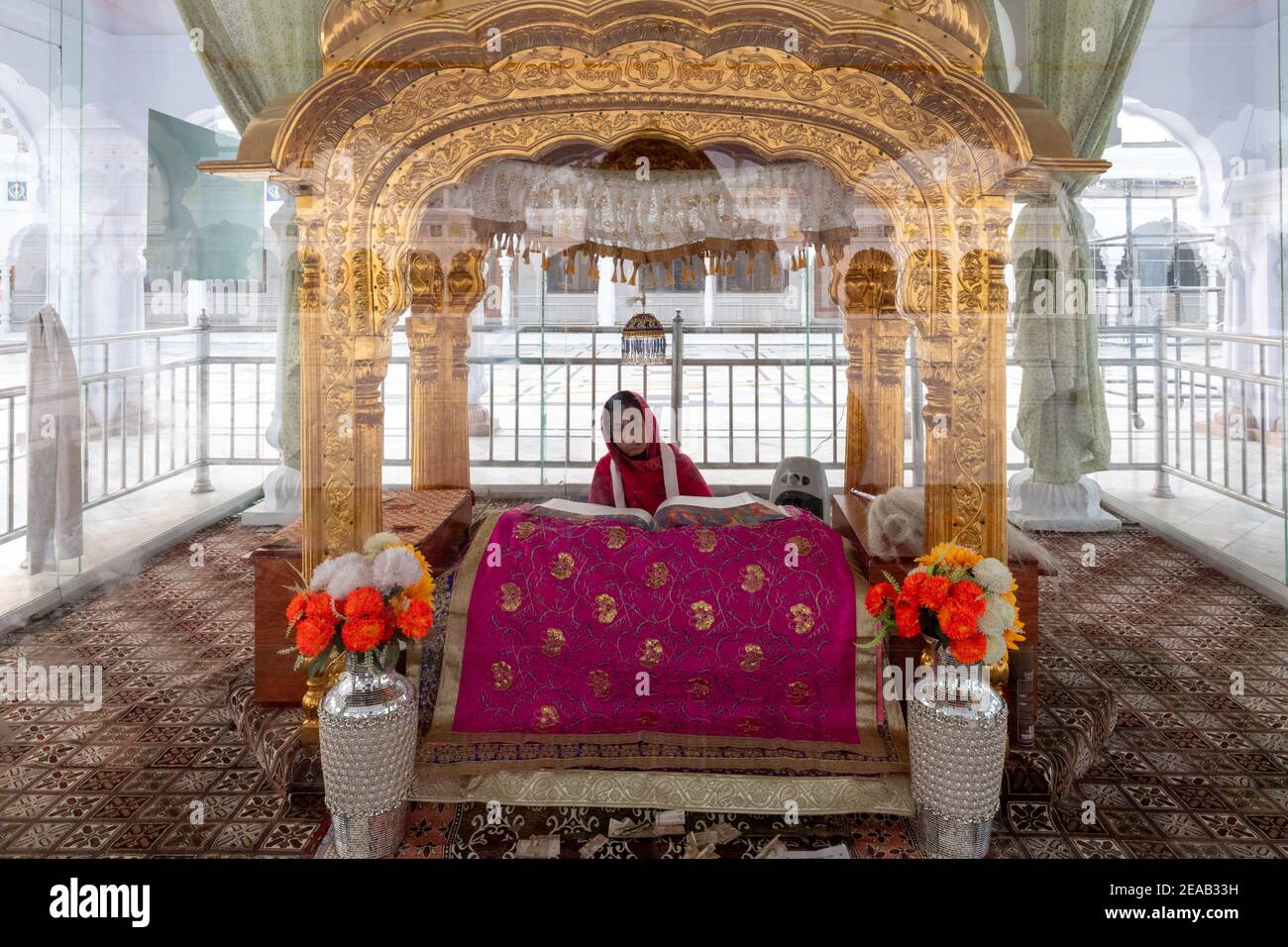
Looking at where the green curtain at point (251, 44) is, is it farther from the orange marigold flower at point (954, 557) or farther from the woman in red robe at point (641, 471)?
the orange marigold flower at point (954, 557)

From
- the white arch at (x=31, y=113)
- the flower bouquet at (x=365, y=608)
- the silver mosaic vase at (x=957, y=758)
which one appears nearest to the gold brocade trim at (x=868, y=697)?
the silver mosaic vase at (x=957, y=758)

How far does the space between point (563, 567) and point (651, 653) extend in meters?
0.34

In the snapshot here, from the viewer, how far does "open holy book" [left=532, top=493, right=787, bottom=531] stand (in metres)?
2.76

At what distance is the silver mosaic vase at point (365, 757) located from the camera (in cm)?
211

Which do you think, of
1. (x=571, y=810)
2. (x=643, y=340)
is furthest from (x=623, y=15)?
(x=571, y=810)

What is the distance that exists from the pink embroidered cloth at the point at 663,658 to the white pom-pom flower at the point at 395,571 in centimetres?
41

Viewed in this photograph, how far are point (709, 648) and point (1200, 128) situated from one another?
268cm

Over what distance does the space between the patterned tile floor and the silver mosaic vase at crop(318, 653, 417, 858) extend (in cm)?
12

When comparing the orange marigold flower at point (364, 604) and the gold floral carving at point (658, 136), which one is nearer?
the orange marigold flower at point (364, 604)

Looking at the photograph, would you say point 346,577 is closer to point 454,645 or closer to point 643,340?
point 454,645

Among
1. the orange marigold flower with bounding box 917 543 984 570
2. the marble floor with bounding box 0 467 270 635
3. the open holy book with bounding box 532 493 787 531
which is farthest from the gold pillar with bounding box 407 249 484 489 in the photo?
the orange marigold flower with bounding box 917 543 984 570

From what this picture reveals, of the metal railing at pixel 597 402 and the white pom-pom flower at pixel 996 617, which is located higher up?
the metal railing at pixel 597 402

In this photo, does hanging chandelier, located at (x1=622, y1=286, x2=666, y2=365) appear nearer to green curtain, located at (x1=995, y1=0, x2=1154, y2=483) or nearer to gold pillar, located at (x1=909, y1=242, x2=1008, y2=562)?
gold pillar, located at (x1=909, y1=242, x2=1008, y2=562)

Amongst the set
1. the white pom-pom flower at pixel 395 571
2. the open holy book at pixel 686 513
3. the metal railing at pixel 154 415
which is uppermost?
the metal railing at pixel 154 415
